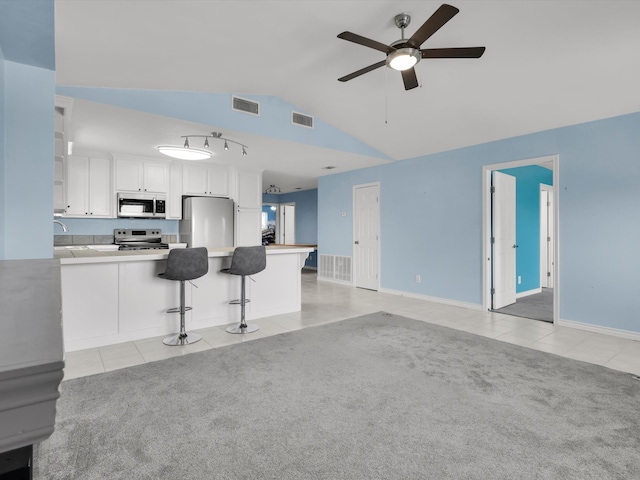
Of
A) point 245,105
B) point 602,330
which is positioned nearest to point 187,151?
point 245,105

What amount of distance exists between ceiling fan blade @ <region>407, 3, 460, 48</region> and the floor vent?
16.9 feet

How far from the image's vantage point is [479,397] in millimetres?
2396

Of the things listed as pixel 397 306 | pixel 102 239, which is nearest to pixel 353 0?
pixel 397 306

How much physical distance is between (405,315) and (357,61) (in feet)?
10.4

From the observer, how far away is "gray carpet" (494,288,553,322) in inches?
187

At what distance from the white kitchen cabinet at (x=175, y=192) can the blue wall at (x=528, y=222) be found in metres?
5.55

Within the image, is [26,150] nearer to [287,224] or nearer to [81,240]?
[81,240]

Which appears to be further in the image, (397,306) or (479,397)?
(397,306)

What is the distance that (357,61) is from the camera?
3439 mm

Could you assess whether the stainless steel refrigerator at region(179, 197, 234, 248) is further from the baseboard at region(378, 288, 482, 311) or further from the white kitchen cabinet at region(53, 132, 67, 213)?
the baseboard at region(378, 288, 482, 311)

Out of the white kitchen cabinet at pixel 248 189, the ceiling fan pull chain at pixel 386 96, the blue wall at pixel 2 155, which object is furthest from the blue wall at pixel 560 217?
the blue wall at pixel 2 155

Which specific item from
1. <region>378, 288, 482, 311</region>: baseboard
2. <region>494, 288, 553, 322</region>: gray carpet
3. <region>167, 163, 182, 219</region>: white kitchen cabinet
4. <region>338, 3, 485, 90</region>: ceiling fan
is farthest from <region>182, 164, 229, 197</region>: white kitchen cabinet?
<region>494, 288, 553, 322</region>: gray carpet

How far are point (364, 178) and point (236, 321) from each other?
3.88 m

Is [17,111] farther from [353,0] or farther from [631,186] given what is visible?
[631,186]
